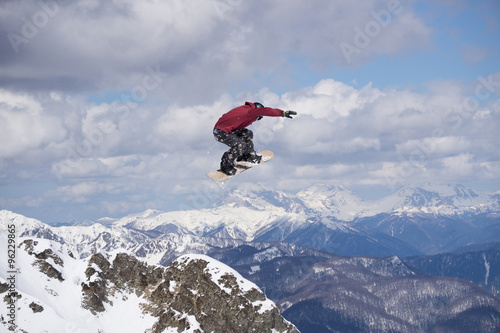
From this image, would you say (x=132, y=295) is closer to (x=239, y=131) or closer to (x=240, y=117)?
(x=239, y=131)

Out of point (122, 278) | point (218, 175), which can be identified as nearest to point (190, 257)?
point (122, 278)

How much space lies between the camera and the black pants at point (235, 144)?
21875mm

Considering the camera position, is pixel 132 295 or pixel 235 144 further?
pixel 132 295

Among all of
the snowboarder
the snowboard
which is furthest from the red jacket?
the snowboard

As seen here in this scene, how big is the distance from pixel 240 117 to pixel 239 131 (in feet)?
7.32

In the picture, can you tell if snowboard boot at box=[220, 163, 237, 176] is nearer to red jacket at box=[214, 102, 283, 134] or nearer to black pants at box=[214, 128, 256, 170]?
black pants at box=[214, 128, 256, 170]

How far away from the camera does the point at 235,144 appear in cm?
2245

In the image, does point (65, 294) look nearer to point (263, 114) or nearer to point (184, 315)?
point (184, 315)

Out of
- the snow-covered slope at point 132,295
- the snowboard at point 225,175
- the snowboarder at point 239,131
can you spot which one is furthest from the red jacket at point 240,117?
the snow-covered slope at point 132,295

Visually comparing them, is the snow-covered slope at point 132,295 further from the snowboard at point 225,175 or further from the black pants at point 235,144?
the black pants at point 235,144

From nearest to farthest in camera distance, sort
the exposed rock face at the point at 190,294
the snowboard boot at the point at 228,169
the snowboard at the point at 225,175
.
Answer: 1. the snowboard boot at the point at 228,169
2. the snowboard at the point at 225,175
3. the exposed rock face at the point at 190,294

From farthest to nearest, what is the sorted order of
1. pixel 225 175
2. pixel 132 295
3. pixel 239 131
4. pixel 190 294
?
1. pixel 132 295
2. pixel 190 294
3. pixel 225 175
4. pixel 239 131

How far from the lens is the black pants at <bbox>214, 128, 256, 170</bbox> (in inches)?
861

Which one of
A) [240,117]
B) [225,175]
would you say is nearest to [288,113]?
[240,117]
